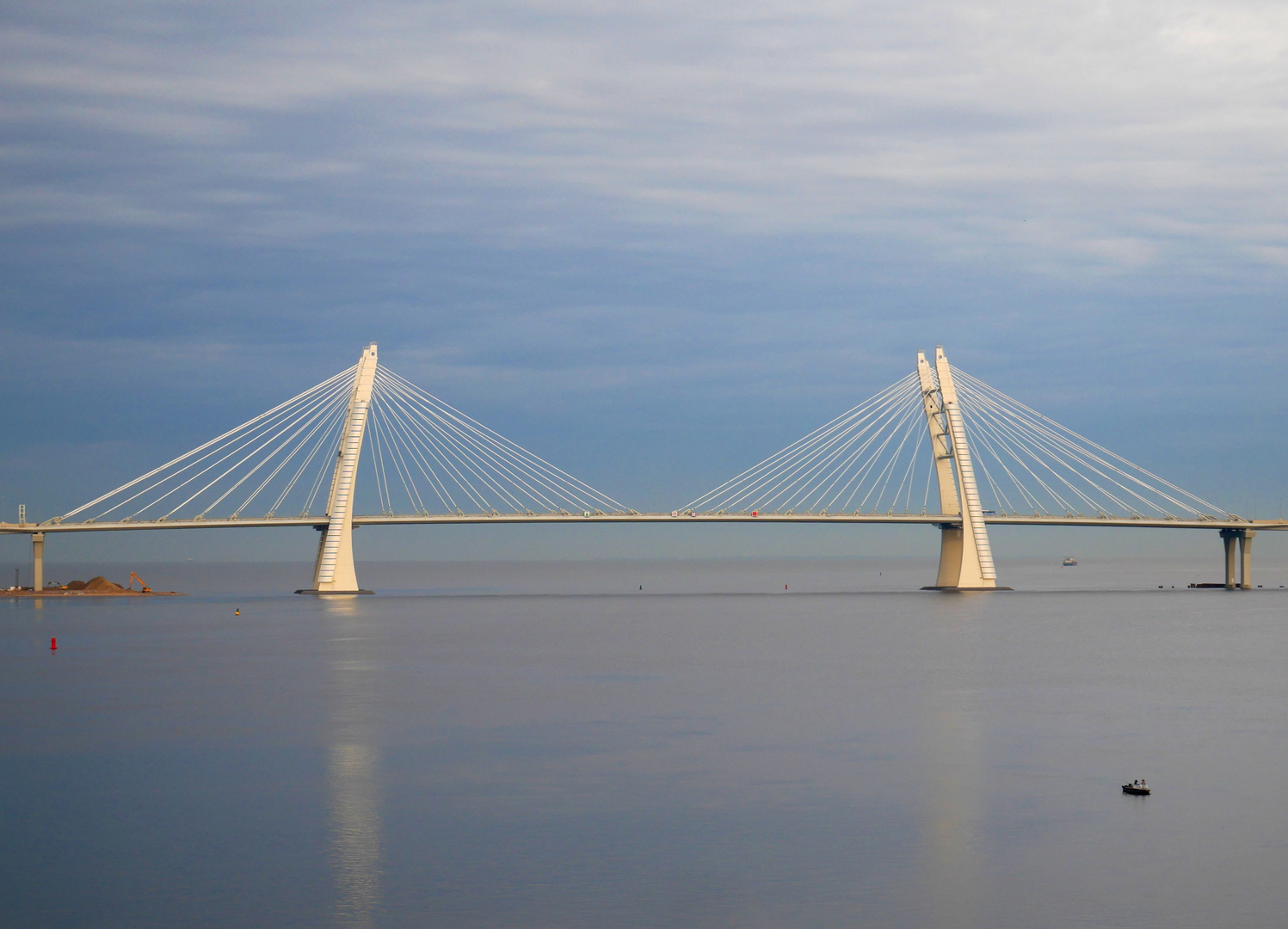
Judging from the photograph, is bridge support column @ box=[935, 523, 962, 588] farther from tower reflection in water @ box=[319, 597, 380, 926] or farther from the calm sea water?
tower reflection in water @ box=[319, 597, 380, 926]

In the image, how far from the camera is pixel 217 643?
5325 centimetres

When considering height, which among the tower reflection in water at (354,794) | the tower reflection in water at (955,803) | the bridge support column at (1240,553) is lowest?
the tower reflection in water at (354,794)

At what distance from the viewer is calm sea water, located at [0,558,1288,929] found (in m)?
16.1

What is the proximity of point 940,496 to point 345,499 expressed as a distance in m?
36.1

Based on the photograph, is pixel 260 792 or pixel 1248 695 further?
pixel 1248 695

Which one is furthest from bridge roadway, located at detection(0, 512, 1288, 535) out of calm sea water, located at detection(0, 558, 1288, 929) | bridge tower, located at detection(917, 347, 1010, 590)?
calm sea water, located at detection(0, 558, 1288, 929)

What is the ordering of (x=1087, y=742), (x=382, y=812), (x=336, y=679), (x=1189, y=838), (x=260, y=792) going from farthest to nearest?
1. (x=336, y=679)
2. (x=1087, y=742)
3. (x=260, y=792)
4. (x=382, y=812)
5. (x=1189, y=838)

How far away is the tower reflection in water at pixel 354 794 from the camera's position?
16.3 metres

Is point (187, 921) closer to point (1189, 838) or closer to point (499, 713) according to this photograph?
point (1189, 838)

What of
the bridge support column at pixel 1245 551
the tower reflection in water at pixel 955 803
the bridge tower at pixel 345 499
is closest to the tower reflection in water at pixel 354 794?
the tower reflection in water at pixel 955 803

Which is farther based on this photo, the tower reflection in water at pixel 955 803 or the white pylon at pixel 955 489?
the white pylon at pixel 955 489

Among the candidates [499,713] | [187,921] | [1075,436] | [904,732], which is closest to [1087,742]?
[904,732]

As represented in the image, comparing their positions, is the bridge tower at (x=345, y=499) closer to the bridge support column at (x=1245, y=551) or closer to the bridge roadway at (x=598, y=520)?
the bridge roadway at (x=598, y=520)

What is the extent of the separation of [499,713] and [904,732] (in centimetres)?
986
